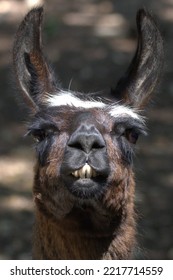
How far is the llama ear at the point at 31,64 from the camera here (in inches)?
234

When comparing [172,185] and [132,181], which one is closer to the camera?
[132,181]

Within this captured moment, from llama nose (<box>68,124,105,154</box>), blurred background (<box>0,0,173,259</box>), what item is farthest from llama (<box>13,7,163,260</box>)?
blurred background (<box>0,0,173,259</box>)

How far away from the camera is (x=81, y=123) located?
5.23 m

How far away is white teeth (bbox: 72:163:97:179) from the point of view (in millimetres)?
5039

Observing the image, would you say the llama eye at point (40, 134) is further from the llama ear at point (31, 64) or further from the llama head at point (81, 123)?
the llama ear at point (31, 64)

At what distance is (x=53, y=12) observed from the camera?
1530cm

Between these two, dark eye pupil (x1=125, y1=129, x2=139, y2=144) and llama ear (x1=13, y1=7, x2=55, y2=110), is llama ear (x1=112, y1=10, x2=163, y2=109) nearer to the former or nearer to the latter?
dark eye pupil (x1=125, y1=129, x2=139, y2=144)

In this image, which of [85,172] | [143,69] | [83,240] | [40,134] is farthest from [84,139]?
[143,69]

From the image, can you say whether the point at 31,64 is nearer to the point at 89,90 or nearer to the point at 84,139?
the point at 84,139

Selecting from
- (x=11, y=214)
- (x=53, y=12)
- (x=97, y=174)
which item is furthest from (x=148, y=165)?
(x=97, y=174)

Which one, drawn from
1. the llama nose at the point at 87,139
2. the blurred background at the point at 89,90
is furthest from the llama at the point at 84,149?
the blurred background at the point at 89,90
